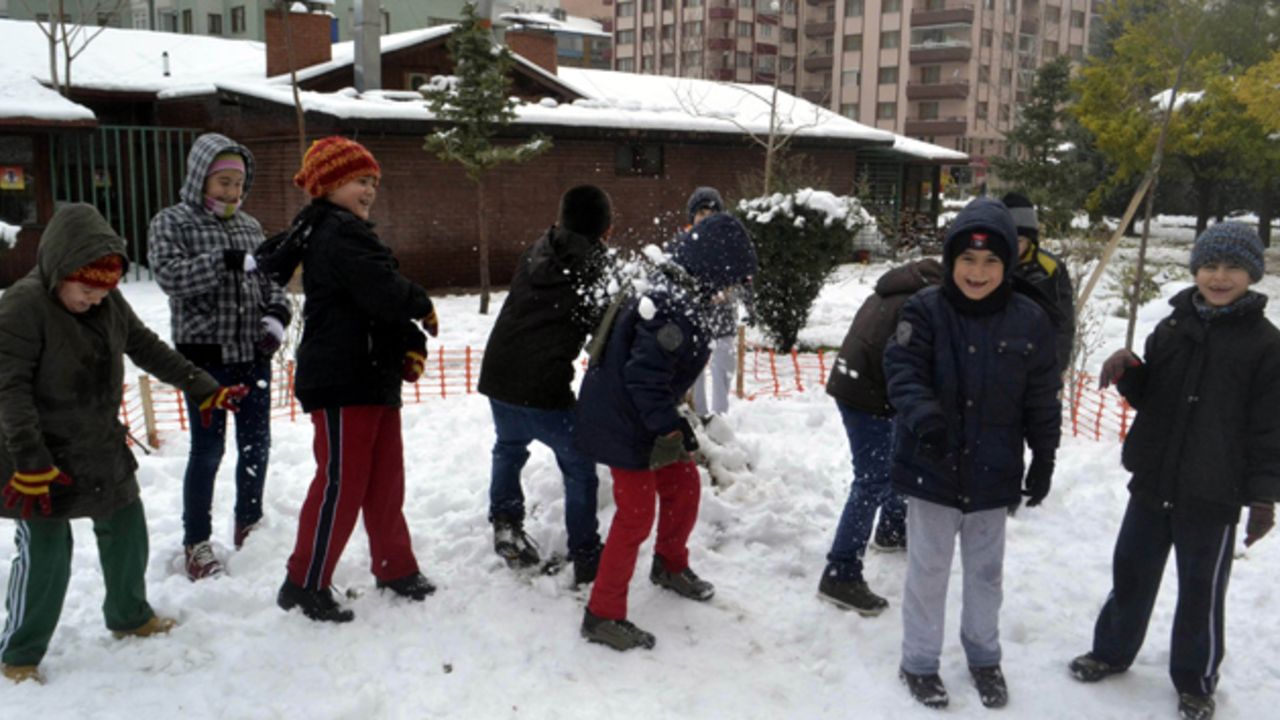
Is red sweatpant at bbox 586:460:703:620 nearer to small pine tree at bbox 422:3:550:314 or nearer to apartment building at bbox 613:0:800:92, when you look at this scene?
small pine tree at bbox 422:3:550:314

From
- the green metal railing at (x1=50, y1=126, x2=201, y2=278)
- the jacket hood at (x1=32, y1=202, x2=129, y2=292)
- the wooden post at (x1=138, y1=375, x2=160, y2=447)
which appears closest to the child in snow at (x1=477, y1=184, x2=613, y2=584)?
the jacket hood at (x1=32, y1=202, x2=129, y2=292)

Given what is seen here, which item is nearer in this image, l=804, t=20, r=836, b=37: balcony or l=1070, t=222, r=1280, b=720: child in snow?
l=1070, t=222, r=1280, b=720: child in snow

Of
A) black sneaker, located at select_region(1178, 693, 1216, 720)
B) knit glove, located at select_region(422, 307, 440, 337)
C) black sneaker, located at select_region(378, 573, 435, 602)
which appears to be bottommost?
black sneaker, located at select_region(1178, 693, 1216, 720)

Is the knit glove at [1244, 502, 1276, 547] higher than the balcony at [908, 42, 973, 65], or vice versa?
the balcony at [908, 42, 973, 65]

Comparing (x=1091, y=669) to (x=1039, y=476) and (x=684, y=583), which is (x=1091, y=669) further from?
(x=684, y=583)

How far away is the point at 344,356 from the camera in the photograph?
3635 millimetres

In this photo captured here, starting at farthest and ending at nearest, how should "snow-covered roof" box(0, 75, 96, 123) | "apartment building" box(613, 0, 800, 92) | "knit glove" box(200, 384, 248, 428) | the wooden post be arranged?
1. "apartment building" box(613, 0, 800, 92)
2. "snow-covered roof" box(0, 75, 96, 123)
3. the wooden post
4. "knit glove" box(200, 384, 248, 428)

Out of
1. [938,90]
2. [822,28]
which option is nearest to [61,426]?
[938,90]

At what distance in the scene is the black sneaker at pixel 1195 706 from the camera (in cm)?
336

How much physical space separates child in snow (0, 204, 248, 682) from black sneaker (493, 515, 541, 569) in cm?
151

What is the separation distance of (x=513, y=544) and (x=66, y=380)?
6.40ft

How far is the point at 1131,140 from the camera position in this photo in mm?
18219

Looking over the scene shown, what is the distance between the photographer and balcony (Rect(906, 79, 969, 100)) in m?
58.2

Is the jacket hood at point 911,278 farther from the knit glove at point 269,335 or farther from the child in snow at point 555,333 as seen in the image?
the knit glove at point 269,335
